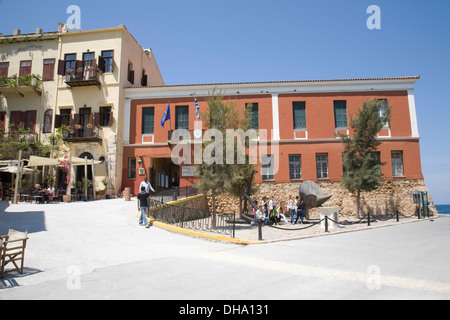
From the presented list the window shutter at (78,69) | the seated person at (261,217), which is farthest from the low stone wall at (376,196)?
the window shutter at (78,69)

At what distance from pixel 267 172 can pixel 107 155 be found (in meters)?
11.9

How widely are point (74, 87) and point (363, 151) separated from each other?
21.6m

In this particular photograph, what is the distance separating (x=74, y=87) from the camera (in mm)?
22844

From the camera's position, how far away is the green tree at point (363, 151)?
17.2 meters

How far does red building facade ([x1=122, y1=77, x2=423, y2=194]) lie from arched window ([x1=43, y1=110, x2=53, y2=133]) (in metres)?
6.21

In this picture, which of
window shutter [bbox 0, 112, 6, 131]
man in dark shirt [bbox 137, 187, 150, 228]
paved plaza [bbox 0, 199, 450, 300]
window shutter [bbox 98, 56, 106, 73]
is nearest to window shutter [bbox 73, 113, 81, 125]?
window shutter [bbox 98, 56, 106, 73]

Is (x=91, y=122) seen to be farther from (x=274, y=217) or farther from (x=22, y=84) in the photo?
(x=274, y=217)

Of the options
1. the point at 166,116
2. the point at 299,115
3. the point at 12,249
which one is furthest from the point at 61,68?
the point at 12,249

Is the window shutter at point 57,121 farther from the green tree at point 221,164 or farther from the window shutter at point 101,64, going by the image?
the green tree at point 221,164

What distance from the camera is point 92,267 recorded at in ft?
20.2

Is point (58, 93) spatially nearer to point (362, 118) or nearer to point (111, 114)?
point (111, 114)

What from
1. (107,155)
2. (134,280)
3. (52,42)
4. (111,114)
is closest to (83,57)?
(52,42)

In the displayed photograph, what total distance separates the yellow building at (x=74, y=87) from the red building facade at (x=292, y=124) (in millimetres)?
1300
